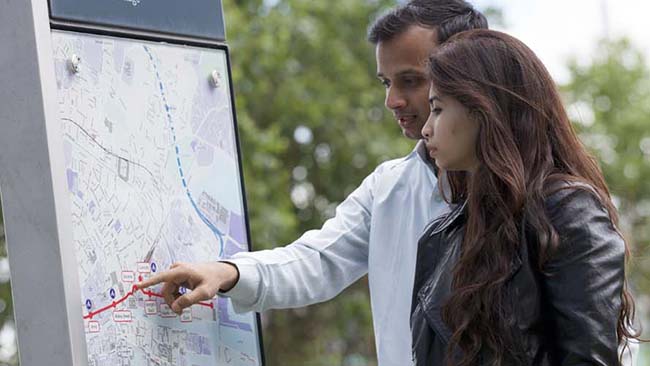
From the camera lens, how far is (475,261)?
2.40 m

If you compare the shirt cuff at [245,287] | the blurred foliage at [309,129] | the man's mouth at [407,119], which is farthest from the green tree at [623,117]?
the shirt cuff at [245,287]

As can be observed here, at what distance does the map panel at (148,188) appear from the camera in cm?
261

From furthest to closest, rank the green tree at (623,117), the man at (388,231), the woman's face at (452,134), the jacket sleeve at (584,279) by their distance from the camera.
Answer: the green tree at (623,117)
the man at (388,231)
the woman's face at (452,134)
the jacket sleeve at (584,279)

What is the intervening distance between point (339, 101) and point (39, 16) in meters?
9.47

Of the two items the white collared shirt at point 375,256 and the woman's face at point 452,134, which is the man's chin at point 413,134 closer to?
the white collared shirt at point 375,256

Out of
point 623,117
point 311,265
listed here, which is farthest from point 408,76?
point 623,117

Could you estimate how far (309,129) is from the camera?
39.9 ft

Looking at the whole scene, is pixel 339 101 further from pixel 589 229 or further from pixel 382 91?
pixel 589 229

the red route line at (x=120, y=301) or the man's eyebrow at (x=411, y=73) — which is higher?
the man's eyebrow at (x=411, y=73)

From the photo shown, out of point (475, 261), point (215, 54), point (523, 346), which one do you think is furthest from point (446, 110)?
point (215, 54)

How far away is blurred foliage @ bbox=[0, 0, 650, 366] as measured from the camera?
10703mm

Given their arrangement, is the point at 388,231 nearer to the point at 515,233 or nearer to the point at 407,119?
the point at 407,119

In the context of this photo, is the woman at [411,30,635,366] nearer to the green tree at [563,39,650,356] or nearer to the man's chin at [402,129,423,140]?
the man's chin at [402,129,423,140]

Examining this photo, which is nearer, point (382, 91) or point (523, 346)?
point (523, 346)
